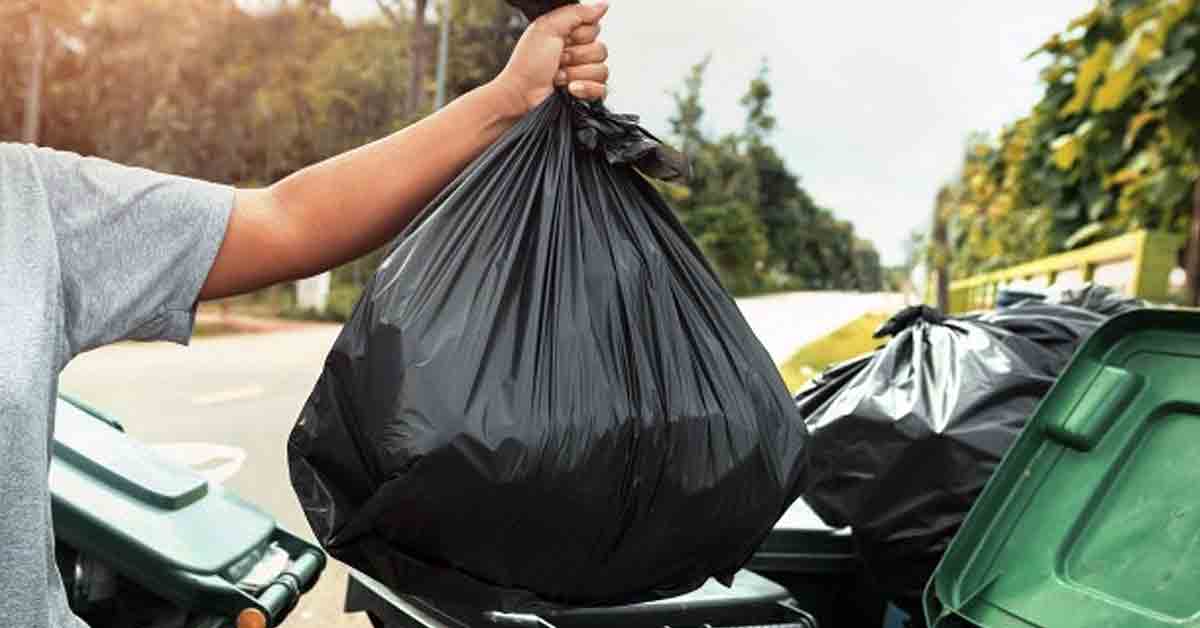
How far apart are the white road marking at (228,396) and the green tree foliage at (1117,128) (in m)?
6.83

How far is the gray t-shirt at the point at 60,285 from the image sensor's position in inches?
41.0

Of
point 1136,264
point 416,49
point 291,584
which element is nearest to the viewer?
point 291,584

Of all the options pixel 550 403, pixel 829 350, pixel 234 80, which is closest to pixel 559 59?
pixel 550 403

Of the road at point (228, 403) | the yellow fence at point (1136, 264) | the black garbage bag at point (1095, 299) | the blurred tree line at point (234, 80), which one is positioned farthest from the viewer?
the blurred tree line at point (234, 80)

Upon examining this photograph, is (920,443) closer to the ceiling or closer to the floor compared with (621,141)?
closer to the floor

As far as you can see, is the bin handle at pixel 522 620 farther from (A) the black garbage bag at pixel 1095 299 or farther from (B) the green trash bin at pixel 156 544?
(A) the black garbage bag at pixel 1095 299

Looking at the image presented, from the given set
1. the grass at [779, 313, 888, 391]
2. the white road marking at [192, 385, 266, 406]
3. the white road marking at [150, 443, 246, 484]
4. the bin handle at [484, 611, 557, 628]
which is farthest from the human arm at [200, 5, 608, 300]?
the grass at [779, 313, 888, 391]

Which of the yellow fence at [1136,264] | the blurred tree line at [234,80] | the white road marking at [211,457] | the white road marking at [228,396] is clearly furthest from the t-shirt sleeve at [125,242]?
the blurred tree line at [234,80]

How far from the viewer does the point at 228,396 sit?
388 inches

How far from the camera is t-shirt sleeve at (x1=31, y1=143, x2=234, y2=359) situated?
1.16m

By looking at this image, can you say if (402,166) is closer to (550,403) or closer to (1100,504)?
(550,403)

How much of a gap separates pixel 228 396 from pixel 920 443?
28.7 ft

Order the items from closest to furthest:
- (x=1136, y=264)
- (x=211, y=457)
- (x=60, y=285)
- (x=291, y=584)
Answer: (x=60, y=285) < (x=291, y=584) < (x=1136, y=264) < (x=211, y=457)

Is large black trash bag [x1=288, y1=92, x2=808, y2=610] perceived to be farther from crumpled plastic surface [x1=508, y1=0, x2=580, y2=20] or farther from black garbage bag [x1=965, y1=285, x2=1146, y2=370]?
black garbage bag [x1=965, y1=285, x2=1146, y2=370]
